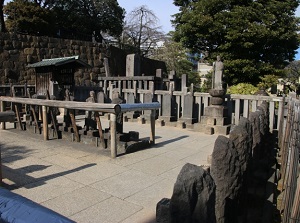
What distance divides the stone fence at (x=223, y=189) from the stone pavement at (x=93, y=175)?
966 millimetres

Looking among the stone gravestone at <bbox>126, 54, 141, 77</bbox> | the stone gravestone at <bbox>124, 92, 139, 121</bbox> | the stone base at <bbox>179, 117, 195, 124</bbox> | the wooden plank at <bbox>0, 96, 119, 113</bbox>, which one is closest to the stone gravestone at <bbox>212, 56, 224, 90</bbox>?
the stone base at <bbox>179, 117, 195, 124</bbox>

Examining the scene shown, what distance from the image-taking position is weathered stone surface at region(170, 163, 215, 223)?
1352 mm

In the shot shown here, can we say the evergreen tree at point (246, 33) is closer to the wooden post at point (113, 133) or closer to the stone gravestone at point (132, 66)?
the stone gravestone at point (132, 66)

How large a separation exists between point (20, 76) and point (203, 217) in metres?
13.8

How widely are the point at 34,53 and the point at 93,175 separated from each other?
11.7m

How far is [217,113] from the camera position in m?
7.77

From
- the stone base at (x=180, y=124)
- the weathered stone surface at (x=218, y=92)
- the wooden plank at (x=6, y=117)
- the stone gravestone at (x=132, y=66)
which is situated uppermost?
the stone gravestone at (x=132, y=66)

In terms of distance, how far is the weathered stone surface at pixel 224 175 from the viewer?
6.52 feet

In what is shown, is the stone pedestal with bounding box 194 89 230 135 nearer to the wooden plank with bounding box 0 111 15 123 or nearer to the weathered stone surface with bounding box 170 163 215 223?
the wooden plank with bounding box 0 111 15 123

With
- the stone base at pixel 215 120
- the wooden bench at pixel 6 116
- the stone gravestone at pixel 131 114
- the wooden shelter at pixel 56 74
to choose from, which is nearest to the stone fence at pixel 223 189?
the wooden bench at pixel 6 116

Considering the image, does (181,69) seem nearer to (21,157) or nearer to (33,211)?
(21,157)

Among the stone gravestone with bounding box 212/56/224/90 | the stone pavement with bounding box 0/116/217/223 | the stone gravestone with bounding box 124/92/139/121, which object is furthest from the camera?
the stone gravestone with bounding box 124/92/139/121

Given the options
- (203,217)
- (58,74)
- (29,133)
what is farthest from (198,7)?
(203,217)

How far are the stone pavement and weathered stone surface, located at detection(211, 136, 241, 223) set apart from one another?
3.14ft
